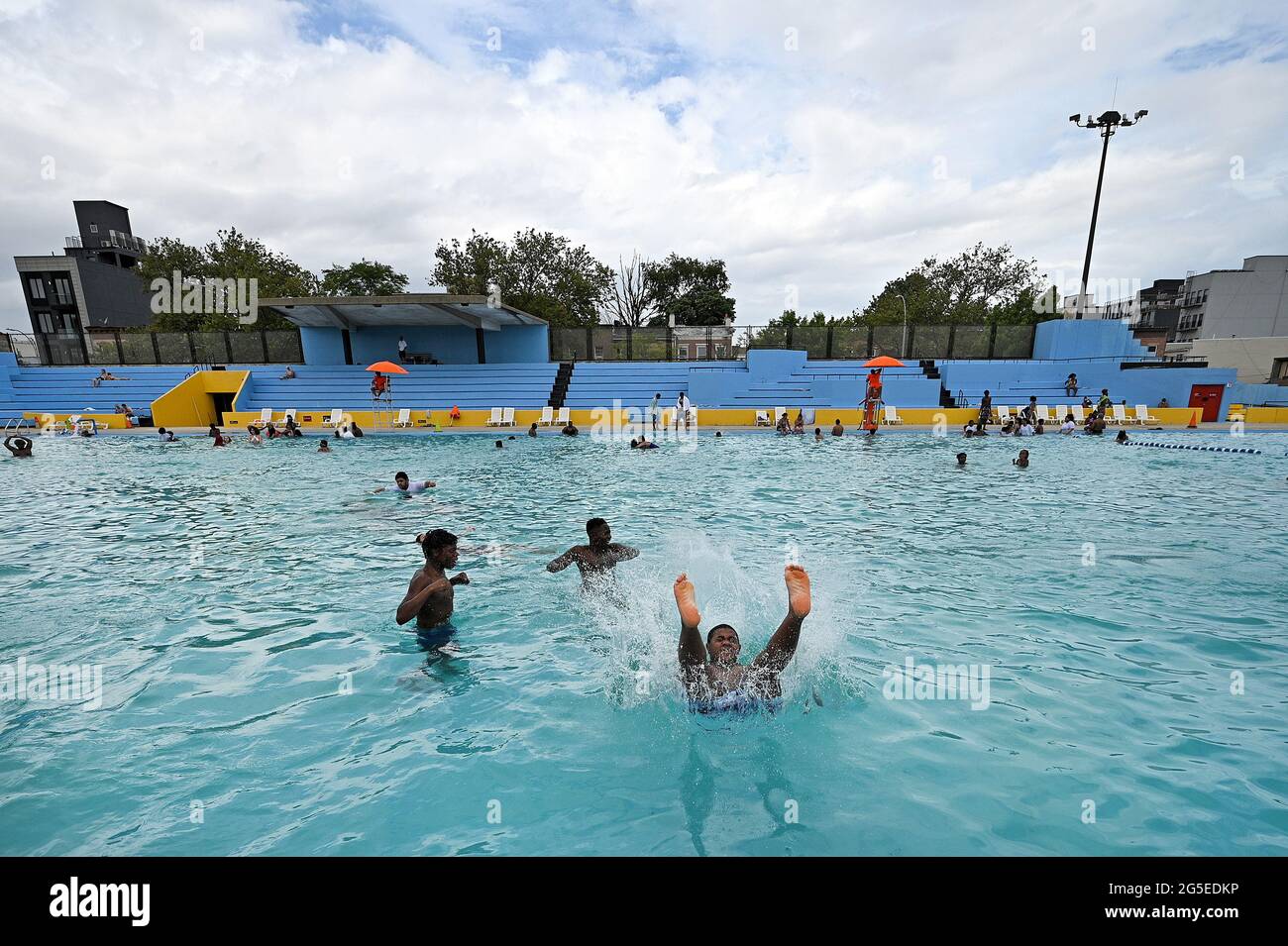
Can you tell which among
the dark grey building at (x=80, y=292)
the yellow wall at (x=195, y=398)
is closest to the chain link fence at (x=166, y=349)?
the yellow wall at (x=195, y=398)

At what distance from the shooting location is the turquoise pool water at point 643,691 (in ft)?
10.7

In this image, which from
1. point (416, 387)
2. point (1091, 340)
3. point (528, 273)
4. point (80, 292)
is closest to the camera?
point (416, 387)

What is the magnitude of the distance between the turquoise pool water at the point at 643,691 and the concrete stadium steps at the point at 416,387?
16.0 meters

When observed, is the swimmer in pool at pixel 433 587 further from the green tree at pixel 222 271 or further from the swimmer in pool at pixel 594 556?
the green tree at pixel 222 271

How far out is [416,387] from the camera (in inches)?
1049

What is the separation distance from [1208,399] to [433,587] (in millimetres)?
31858

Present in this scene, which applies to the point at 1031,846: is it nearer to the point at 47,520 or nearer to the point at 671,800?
the point at 671,800

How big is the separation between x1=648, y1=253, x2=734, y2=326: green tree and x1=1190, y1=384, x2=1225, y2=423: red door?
34.6m

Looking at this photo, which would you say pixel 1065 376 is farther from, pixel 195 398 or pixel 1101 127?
pixel 195 398

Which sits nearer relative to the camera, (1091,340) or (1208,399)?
(1208,399)

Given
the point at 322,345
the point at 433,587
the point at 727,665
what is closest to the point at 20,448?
the point at 322,345

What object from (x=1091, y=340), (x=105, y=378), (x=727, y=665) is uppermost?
(x=1091, y=340)

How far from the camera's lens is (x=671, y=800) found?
340 cm

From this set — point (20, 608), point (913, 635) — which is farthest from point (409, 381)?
point (913, 635)
